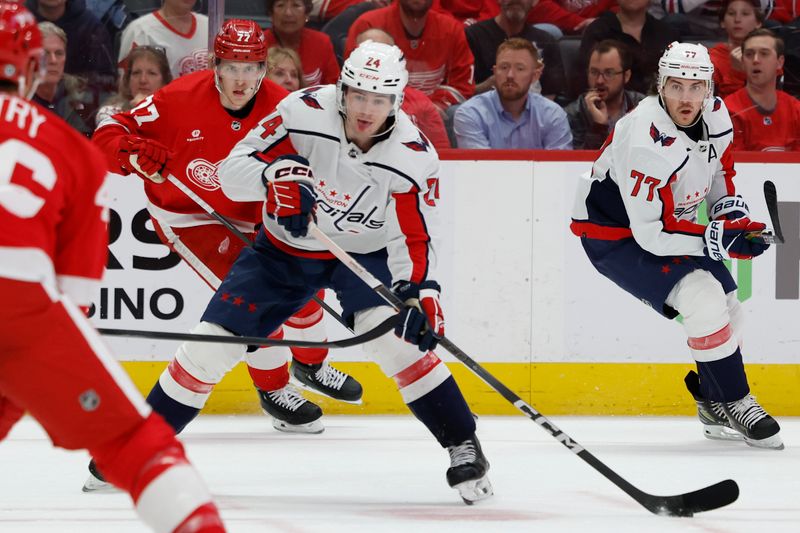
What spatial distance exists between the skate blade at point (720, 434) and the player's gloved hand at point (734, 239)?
2.32 feet

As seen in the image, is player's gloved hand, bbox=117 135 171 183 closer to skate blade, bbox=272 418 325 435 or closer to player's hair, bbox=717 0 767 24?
skate blade, bbox=272 418 325 435

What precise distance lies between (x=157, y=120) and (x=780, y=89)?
97.2 inches

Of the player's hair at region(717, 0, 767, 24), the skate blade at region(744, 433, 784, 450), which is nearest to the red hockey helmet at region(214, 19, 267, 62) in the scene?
the skate blade at region(744, 433, 784, 450)

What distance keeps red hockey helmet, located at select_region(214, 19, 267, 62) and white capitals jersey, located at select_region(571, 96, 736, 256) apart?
44.4 inches

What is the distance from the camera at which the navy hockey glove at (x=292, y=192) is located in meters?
3.11

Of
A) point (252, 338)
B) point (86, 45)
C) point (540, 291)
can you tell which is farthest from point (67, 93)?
point (252, 338)

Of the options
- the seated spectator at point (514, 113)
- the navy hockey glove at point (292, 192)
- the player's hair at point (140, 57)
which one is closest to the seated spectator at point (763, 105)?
the seated spectator at point (514, 113)

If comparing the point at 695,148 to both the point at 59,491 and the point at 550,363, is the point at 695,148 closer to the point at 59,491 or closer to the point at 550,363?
the point at 550,363

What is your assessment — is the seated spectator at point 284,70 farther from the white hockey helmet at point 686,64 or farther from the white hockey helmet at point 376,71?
the white hockey helmet at point 376,71

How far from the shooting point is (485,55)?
5391mm

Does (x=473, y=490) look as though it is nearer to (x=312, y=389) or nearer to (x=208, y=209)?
(x=208, y=209)

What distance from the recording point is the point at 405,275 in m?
3.20

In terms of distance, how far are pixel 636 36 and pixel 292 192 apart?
263cm

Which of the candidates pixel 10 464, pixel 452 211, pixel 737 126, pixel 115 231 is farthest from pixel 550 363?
pixel 10 464
